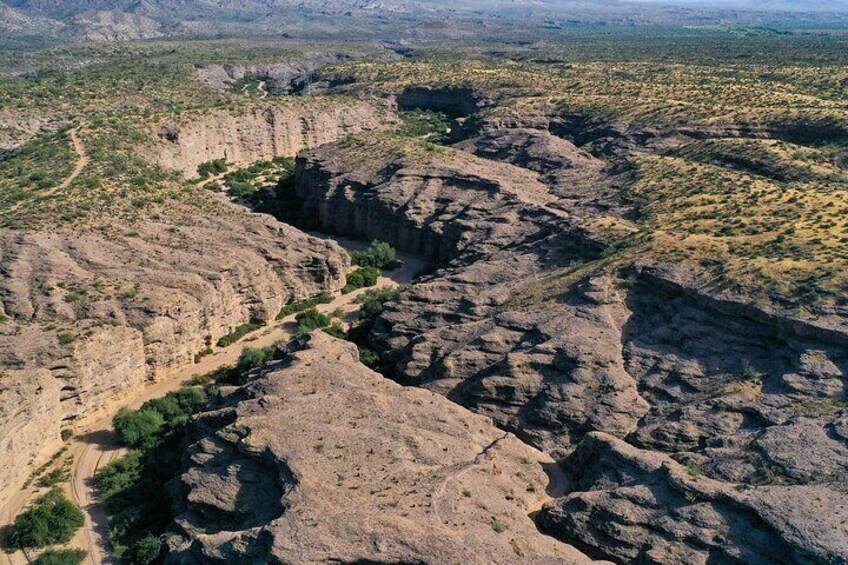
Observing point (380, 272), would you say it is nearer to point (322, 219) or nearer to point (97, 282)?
point (322, 219)

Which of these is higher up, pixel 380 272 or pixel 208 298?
pixel 208 298

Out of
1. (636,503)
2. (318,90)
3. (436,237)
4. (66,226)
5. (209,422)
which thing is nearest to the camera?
(636,503)

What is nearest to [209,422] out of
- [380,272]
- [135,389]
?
[135,389]

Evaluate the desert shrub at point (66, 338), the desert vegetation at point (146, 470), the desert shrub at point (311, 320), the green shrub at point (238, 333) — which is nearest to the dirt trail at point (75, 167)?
the desert shrub at point (66, 338)

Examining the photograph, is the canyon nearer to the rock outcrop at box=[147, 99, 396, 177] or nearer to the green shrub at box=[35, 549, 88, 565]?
the green shrub at box=[35, 549, 88, 565]

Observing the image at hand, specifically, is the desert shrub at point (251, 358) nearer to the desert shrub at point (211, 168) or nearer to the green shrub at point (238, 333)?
the green shrub at point (238, 333)

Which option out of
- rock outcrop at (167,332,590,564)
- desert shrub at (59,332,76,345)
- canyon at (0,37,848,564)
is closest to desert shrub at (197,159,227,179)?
canyon at (0,37,848,564)
